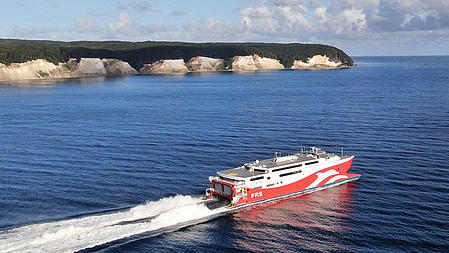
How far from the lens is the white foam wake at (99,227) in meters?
41.9

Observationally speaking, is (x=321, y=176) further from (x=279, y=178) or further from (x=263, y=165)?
(x=263, y=165)

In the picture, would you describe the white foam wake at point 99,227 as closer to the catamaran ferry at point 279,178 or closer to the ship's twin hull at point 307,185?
the catamaran ferry at point 279,178

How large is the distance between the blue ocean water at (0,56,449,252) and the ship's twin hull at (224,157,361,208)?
1.22 metres

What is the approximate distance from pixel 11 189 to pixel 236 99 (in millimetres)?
105761

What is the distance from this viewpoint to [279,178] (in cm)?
5684

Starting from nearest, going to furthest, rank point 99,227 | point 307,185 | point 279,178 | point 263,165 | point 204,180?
point 99,227 < point 279,178 < point 263,165 < point 307,185 < point 204,180

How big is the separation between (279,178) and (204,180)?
36.7 feet

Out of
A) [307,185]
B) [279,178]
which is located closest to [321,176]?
[307,185]

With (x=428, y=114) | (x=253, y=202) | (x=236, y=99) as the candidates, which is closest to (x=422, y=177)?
(x=253, y=202)

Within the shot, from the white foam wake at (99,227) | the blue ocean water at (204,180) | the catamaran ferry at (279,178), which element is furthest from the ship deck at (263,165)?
the white foam wake at (99,227)

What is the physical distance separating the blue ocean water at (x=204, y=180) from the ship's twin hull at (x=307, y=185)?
122 centimetres

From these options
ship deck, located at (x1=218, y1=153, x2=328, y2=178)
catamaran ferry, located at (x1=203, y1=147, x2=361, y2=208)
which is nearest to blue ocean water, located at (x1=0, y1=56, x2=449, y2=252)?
catamaran ferry, located at (x1=203, y1=147, x2=361, y2=208)

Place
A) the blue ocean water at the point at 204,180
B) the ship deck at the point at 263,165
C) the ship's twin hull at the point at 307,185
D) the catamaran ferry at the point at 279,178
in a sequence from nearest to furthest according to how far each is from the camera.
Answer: the blue ocean water at the point at 204,180
the catamaran ferry at the point at 279,178
the ship's twin hull at the point at 307,185
the ship deck at the point at 263,165

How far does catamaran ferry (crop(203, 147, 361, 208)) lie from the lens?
5441 centimetres
